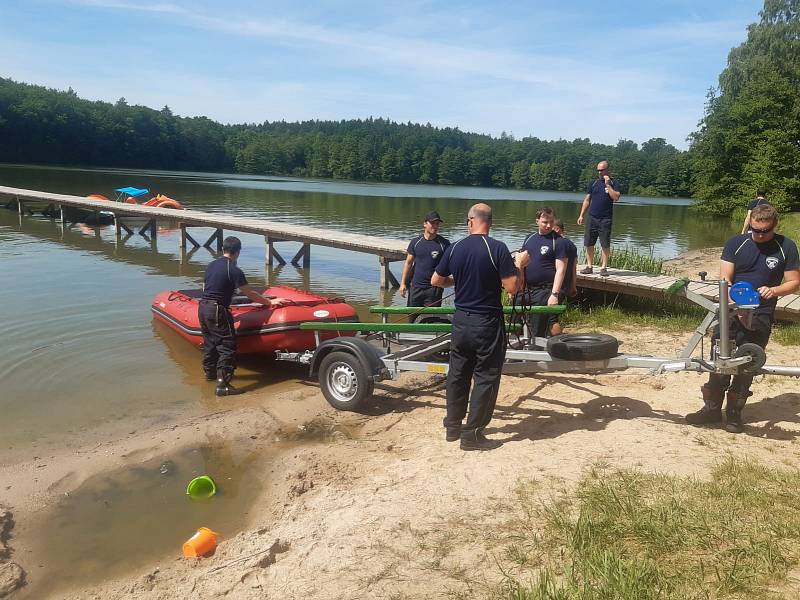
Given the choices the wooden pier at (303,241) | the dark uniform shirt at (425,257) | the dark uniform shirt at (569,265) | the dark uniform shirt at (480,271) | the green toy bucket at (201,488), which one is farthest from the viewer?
the wooden pier at (303,241)

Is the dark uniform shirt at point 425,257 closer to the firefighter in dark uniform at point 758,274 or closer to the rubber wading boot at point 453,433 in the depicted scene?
the rubber wading boot at point 453,433

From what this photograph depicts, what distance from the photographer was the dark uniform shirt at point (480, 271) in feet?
14.9

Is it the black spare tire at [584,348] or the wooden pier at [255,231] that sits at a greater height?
the black spare tire at [584,348]

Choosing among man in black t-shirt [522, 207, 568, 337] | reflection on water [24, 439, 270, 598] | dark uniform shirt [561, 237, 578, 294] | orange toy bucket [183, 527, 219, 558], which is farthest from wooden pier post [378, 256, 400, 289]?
orange toy bucket [183, 527, 219, 558]

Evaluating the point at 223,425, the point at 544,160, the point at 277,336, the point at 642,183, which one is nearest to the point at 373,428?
the point at 223,425

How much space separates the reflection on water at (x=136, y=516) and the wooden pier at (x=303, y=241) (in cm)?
515

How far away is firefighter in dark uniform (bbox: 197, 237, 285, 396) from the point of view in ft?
23.1

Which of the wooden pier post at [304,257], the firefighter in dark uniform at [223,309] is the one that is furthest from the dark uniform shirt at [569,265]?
the wooden pier post at [304,257]

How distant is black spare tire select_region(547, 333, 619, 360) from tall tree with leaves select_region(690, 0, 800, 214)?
32.9 meters

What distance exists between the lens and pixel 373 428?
19.1ft

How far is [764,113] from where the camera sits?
38.0 m

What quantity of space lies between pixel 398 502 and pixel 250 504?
1217 millimetres

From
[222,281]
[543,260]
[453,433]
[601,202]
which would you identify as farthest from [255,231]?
[453,433]

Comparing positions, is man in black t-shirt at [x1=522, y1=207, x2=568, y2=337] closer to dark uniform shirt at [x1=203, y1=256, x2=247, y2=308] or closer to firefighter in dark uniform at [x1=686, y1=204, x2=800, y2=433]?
firefighter in dark uniform at [x1=686, y1=204, x2=800, y2=433]
